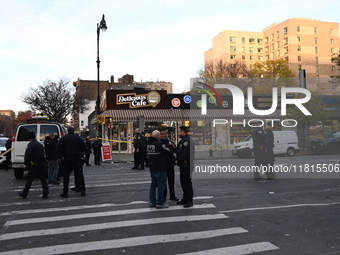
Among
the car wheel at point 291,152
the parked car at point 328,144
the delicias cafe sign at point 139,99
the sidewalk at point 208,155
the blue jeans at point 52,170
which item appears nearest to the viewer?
the blue jeans at point 52,170

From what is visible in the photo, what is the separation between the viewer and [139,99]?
3072cm

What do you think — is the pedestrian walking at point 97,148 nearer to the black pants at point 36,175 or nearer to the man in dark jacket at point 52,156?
the man in dark jacket at point 52,156

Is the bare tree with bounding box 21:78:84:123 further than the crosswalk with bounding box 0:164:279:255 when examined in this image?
Yes

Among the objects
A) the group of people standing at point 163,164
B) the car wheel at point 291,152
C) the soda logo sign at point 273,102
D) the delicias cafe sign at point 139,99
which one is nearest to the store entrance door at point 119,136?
the delicias cafe sign at point 139,99

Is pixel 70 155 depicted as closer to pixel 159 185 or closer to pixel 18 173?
pixel 159 185

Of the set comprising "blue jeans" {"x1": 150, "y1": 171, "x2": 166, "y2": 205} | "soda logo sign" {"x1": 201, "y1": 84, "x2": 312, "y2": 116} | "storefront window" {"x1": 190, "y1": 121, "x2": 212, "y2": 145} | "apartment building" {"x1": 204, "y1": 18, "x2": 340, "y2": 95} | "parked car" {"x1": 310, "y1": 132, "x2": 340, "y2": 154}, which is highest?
"apartment building" {"x1": 204, "y1": 18, "x2": 340, "y2": 95}

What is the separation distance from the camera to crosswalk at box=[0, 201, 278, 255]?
5.39 metres

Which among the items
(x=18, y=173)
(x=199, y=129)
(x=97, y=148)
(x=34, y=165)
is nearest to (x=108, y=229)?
(x=34, y=165)

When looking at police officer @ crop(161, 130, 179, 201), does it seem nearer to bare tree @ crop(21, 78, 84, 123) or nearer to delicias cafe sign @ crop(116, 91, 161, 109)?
delicias cafe sign @ crop(116, 91, 161, 109)

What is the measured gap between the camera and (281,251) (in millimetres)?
5172

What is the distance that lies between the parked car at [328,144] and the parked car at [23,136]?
13.8 m

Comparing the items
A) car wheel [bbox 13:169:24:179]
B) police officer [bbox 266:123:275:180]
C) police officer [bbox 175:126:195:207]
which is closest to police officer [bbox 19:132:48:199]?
police officer [bbox 175:126:195:207]

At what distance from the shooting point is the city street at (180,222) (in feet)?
17.8

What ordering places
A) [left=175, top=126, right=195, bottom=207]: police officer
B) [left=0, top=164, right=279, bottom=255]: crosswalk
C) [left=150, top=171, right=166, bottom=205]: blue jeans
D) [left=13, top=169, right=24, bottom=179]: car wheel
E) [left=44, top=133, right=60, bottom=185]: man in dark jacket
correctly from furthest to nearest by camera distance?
[left=13, top=169, right=24, bottom=179]: car wheel < [left=44, top=133, right=60, bottom=185]: man in dark jacket < [left=175, top=126, right=195, bottom=207]: police officer < [left=150, top=171, right=166, bottom=205]: blue jeans < [left=0, top=164, right=279, bottom=255]: crosswalk
